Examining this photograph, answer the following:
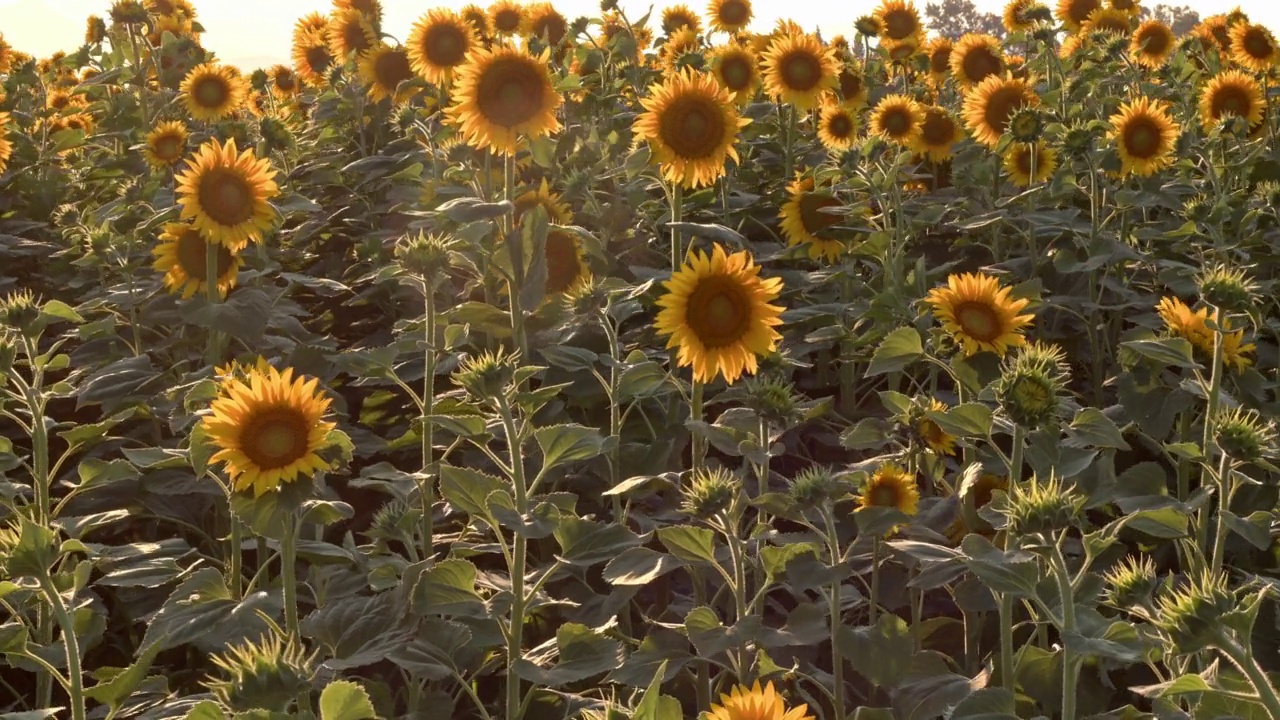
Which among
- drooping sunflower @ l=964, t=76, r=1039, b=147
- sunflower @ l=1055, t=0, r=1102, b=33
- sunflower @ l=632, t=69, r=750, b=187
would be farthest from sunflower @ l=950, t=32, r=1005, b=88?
sunflower @ l=632, t=69, r=750, b=187

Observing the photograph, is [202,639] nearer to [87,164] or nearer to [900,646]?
[900,646]

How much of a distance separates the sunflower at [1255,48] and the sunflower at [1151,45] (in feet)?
1.41

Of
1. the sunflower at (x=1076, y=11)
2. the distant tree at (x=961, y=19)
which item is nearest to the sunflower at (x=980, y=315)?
the sunflower at (x=1076, y=11)

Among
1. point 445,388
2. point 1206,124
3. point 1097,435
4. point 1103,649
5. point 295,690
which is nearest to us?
point 295,690

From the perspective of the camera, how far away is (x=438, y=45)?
523cm

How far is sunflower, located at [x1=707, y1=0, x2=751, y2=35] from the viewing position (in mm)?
8281

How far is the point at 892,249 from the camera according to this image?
4465mm

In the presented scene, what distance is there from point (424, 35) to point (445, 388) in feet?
5.93

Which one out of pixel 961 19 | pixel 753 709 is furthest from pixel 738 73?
pixel 961 19

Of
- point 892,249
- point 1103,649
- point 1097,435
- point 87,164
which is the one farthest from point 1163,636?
point 87,164

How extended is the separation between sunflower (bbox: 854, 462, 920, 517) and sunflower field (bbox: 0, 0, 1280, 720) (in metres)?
0.02

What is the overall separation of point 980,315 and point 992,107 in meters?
3.32

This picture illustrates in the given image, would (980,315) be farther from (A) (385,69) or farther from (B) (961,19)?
(B) (961,19)

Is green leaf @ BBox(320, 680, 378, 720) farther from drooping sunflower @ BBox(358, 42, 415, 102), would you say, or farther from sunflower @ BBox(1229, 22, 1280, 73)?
sunflower @ BBox(1229, 22, 1280, 73)
